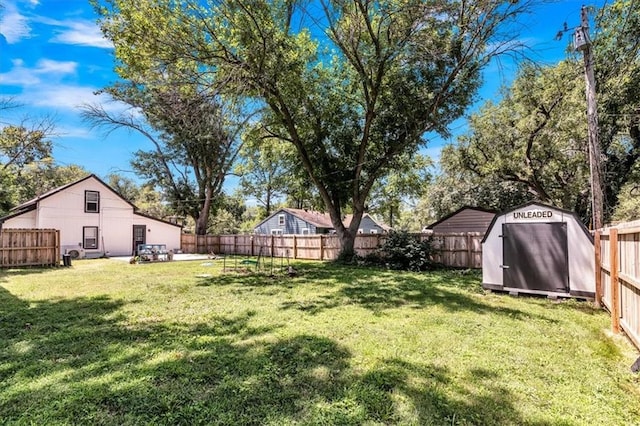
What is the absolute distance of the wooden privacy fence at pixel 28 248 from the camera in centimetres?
1209

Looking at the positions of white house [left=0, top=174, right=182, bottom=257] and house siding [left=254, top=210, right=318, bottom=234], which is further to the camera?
house siding [left=254, top=210, right=318, bottom=234]

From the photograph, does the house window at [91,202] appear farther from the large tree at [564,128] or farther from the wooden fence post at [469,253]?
the large tree at [564,128]

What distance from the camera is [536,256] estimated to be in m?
7.00

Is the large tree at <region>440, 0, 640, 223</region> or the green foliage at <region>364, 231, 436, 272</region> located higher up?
the large tree at <region>440, 0, 640, 223</region>

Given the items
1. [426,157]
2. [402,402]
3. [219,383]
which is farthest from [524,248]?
[426,157]

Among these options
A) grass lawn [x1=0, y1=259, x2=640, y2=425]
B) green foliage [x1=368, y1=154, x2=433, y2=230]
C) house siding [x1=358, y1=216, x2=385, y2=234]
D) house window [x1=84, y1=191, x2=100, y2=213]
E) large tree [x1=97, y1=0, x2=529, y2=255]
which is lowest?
grass lawn [x1=0, y1=259, x2=640, y2=425]

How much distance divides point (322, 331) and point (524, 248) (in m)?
5.12

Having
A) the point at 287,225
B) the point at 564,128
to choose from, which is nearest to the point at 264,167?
the point at 287,225

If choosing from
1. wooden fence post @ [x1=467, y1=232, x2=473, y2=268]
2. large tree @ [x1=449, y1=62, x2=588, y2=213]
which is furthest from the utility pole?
large tree @ [x1=449, y1=62, x2=588, y2=213]

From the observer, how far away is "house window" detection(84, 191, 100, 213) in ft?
62.2

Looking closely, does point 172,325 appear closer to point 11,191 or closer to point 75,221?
point 75,221

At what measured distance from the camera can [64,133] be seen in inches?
655

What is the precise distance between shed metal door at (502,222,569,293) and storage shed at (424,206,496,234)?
9176 mm

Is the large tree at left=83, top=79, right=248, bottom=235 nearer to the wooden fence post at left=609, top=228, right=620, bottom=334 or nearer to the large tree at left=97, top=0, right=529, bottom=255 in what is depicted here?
the large tree at left=97, top=0, right=529, bottom=255
